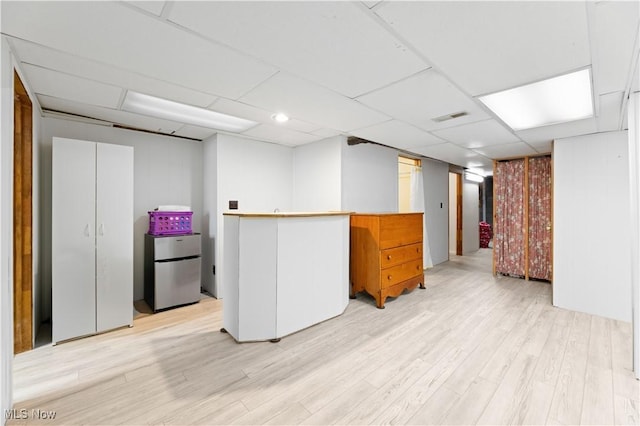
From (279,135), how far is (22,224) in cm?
280

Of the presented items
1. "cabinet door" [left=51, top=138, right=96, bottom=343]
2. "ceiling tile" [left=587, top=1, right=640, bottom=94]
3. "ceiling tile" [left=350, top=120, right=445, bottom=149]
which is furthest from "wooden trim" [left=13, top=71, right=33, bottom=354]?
"ceiling tile" [left=587, top=1, right=640, bottom=94]

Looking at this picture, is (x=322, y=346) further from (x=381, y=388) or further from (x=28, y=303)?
(x=28, y=303)

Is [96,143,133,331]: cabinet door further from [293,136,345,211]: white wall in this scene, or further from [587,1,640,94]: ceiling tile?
[587,1,640,94]: ceiling tile

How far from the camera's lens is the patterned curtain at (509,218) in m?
4.90

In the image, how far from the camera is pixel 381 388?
6.41ft

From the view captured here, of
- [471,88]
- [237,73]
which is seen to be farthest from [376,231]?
[237,73]

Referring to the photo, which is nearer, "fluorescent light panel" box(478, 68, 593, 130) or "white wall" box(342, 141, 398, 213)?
"fluorescent light panel" box(478, 68, 593, 130)

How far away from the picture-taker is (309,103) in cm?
265

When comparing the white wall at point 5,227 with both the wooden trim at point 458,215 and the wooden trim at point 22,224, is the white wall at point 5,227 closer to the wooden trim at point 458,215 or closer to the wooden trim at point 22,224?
the wooden trim at point 22,224

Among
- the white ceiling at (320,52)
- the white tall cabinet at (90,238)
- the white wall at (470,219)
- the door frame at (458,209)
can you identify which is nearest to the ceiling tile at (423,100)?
the white ceiling at (320,52)

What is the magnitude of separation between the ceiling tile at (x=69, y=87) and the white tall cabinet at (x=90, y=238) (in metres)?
0.41

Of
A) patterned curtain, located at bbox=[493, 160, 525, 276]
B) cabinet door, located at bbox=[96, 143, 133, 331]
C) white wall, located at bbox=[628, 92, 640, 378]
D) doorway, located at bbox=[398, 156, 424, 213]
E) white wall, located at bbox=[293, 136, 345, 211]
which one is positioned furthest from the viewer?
doorway, located at bbox=[398, 156, 424, 213]

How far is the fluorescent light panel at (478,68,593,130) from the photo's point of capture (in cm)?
216

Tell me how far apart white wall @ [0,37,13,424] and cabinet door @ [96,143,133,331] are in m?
1.14
